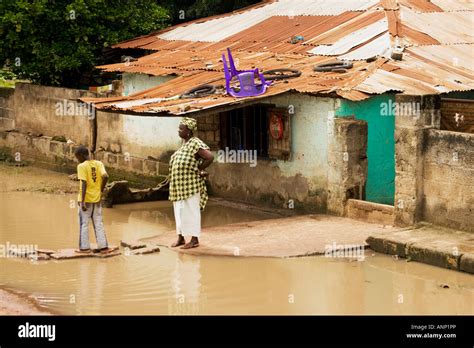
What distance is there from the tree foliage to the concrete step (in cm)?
796

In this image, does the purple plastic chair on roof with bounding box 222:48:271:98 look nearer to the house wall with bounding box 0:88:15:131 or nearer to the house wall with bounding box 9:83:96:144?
the house wall with bounding box 9:83:96:144

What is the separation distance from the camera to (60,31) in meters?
20.8

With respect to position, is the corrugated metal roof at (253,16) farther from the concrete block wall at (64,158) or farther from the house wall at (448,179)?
the house wall at (448,179)

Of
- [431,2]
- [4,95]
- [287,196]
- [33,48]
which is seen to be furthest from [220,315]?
[4,95]

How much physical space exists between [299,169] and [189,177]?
126 inches

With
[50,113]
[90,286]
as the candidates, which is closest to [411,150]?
[90,286]

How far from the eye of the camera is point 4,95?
879 inches

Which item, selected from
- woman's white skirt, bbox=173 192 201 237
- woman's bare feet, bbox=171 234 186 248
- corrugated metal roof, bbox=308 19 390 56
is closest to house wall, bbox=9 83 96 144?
corrugated metal roof, bbox=308 19 390 56

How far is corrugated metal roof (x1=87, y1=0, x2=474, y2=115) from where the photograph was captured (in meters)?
15.0

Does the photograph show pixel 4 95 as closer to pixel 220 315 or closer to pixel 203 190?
pixel 203 190

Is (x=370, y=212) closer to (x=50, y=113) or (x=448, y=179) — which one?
(x=448, y=179)

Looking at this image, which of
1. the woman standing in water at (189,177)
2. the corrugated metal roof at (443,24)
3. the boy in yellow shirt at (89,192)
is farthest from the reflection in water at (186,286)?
the corrugated metal roof at (443,24)

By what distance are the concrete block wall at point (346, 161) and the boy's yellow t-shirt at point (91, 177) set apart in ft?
12.4

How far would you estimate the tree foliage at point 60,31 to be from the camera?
20.3 m
